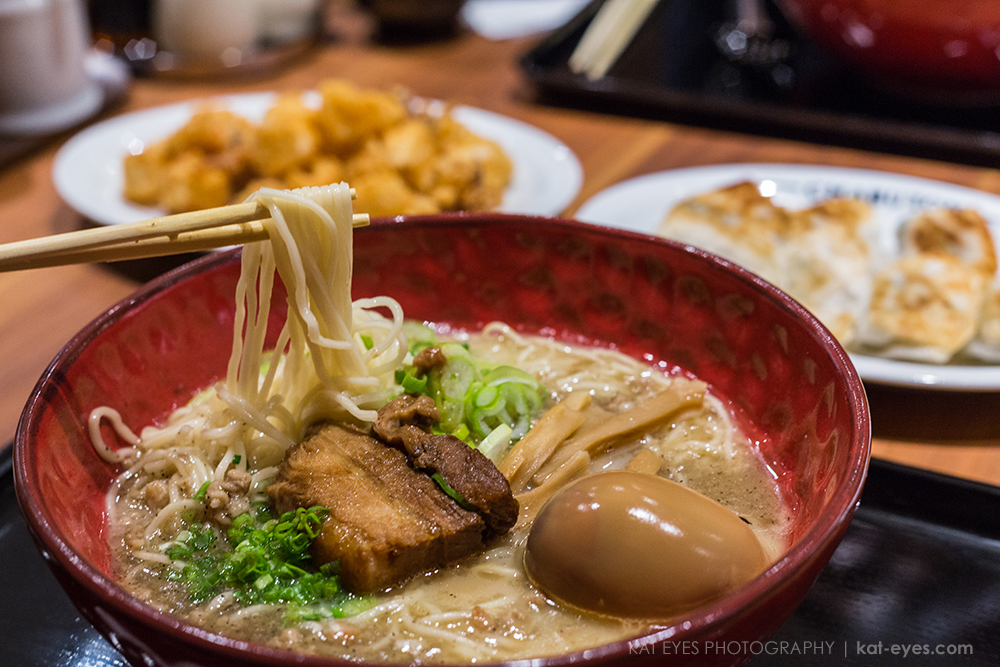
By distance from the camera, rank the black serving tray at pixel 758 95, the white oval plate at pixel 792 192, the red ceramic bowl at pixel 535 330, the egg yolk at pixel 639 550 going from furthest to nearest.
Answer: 1. the black serving tray at pixel 758 95
2. the white oval plate at pixel 792 192
3. the egg yolk at pixel 639 550
4. the red ceramic bowl at pixel 535 330

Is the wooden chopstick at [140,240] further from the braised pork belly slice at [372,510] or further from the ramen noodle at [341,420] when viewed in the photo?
the braised pork belly slice at [372,510]

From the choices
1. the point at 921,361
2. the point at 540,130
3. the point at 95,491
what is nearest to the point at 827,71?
the point at 540,130

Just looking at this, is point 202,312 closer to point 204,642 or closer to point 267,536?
point 267,536

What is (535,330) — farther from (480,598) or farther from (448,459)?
(480,598)

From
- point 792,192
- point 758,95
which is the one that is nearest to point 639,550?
point 792,192

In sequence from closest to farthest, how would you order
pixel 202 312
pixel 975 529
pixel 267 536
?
pixel 267 536 < pixel 975 529 < pixel 202 312

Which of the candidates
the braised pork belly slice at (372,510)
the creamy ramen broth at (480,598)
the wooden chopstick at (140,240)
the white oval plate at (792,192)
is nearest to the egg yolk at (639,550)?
the creamy ramen broth at (480,598)
